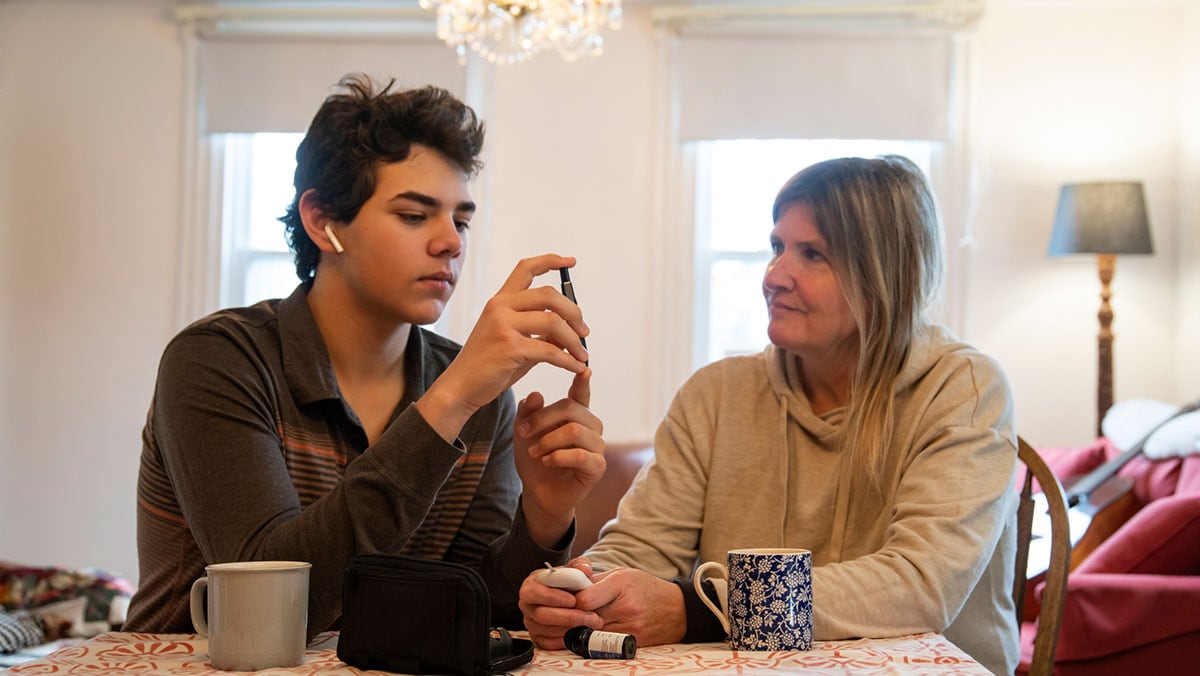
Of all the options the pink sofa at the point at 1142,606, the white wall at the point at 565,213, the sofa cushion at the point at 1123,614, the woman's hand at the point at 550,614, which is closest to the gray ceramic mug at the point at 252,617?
the woman's hand at the point at 550,614

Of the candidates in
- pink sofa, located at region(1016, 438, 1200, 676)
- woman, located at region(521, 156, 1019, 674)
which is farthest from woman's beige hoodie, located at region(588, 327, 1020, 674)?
pink sofa, located at region(1016, 438, 1200, 676)

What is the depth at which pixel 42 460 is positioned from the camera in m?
4.76

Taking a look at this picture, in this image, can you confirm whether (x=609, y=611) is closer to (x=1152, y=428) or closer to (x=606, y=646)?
(x=606, y=646)

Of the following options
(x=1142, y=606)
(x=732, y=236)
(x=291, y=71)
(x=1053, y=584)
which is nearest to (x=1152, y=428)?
(x=1142, y=606)

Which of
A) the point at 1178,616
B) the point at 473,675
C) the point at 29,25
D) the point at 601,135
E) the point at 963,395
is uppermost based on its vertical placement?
the point at 29,25

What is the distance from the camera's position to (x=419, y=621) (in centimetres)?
104

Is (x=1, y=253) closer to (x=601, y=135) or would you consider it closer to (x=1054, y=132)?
(x=601, y=135)

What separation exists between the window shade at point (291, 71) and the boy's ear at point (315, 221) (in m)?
3.08

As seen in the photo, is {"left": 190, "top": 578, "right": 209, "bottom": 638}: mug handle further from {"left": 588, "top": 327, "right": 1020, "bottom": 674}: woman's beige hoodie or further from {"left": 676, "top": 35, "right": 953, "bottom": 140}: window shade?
{"left": 676, "top": 35, "right": 953, "bottom": 140}: window shade

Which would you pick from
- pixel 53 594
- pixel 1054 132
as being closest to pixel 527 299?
pixel 53 594

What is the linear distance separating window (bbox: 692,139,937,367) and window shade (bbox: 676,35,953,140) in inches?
4.9

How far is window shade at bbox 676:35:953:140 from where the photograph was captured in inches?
178

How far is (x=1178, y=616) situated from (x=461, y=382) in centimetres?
203

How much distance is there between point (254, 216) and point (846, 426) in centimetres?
370
